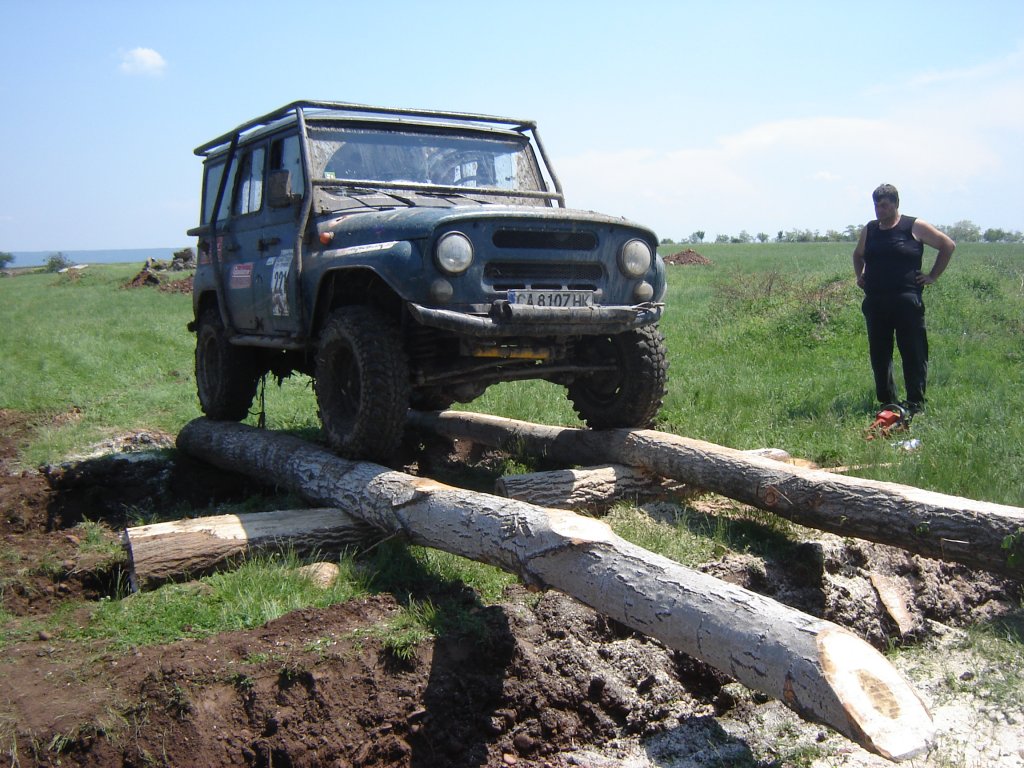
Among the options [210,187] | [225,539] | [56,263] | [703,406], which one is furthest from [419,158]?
[56,263]

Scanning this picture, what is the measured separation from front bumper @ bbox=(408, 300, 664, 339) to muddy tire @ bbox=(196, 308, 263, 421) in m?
2.92

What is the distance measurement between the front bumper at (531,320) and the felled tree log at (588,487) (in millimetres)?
815

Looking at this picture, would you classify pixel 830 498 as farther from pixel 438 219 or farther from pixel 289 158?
pixel 289 158

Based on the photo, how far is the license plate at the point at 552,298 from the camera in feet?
16.7

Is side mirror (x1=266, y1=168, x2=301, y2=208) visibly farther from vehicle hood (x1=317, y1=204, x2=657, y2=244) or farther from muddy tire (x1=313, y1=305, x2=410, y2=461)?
muddy tire (x1=313, y1=305, x2=410, y2=461)

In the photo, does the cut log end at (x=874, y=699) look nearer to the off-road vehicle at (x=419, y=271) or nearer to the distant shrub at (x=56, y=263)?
the off-road vehicle at (x=419, y=271)

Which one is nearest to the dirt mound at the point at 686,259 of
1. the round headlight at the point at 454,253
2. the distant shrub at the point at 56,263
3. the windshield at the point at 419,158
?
the windshield at the point at 419,158

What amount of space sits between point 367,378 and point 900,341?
4.44m

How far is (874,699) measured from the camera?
2680 millimetres

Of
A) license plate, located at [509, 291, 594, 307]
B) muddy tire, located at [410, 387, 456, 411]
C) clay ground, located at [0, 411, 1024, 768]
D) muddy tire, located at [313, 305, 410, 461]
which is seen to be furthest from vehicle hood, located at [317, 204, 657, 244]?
clay ground, located at [0, 411, 1024, 768]

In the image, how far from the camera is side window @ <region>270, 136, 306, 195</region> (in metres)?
5.97

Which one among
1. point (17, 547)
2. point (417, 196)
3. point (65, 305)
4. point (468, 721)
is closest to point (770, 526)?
point (468, 721)

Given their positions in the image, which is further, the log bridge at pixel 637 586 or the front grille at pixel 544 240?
the front grille at pixel 544 240

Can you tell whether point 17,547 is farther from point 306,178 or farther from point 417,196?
point 417,196
